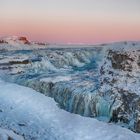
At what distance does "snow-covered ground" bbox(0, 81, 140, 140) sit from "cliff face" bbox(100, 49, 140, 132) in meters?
1.26

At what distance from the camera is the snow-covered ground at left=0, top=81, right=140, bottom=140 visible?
56.5ft

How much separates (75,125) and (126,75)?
4885 millimetres

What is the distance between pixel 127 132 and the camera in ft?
58.3

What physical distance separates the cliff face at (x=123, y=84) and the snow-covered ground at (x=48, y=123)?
126 cm

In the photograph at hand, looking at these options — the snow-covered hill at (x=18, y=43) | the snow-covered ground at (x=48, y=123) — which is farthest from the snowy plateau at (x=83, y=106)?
the snow-covered hill at (x=18, y=43)

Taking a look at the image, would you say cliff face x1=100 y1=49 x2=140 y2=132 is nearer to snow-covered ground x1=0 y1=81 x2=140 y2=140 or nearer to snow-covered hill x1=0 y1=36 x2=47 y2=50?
snow-covered ground x1=0 y1=81 x2=140 y2=140

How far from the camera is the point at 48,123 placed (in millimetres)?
19234

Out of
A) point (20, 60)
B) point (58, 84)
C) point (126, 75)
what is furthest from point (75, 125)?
point (20, 60)

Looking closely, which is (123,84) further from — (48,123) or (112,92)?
(48,123)

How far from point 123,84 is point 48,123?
5167 mm

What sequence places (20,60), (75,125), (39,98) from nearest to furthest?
(75,125)
(39,98)
(20,60)

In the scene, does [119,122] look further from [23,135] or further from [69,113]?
[23,135]

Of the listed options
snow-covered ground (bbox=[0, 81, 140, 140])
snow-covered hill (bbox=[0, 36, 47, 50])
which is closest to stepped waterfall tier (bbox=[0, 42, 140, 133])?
snow-covered ground (bbox=[0, 81, 140, 140])

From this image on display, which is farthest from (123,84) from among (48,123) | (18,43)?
(18,43)
